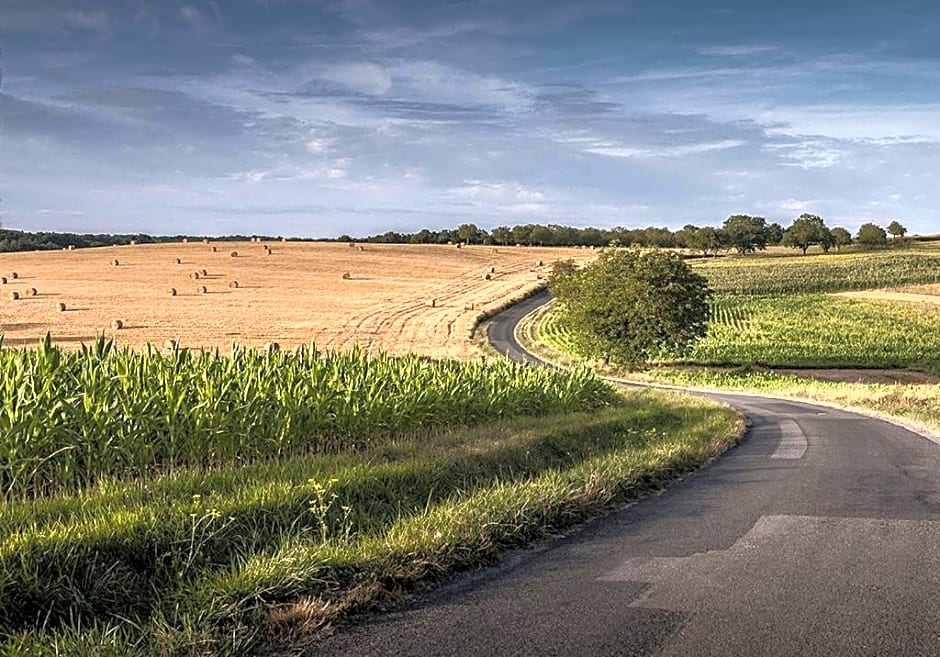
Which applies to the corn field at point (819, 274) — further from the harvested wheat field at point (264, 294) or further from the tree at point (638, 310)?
the tree at point (638, 310)

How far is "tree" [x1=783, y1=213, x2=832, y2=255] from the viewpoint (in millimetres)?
136625

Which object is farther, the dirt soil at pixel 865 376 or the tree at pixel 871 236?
the tree at pixel 871 236

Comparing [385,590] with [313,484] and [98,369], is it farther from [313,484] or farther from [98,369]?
[98,369]

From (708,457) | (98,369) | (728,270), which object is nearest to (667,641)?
(98,369)

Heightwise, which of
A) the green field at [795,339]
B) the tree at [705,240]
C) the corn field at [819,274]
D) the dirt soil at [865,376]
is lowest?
the dirt soil at [865,376]

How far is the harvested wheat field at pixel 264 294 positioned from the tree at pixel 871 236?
64865mm

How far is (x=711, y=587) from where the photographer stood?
6.24 metres

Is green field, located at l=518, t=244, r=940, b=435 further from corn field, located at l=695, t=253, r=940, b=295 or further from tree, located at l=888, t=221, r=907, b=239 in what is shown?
tree, located at l=888, t=221, r=907, b=239

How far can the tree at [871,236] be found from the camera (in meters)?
147

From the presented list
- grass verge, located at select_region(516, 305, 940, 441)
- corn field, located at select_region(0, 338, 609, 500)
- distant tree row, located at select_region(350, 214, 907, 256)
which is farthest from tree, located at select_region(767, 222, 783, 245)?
corn field, located at select_region(0, 338, 609, 500)

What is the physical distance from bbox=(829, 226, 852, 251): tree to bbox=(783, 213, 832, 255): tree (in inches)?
123

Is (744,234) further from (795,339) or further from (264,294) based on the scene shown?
(264,294)

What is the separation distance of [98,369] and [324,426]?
326 cm

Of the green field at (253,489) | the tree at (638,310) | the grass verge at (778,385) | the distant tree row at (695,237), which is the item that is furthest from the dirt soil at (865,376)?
the distant tree row at (695,237)
